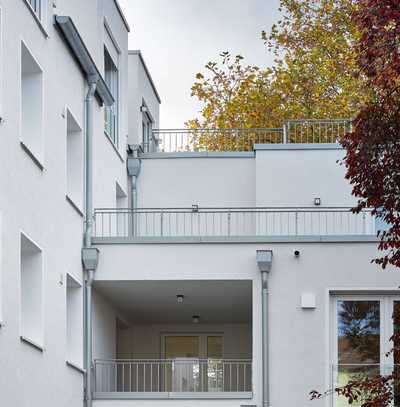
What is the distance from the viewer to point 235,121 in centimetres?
4203

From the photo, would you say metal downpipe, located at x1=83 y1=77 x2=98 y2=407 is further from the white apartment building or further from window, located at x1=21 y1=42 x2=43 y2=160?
window, located at x1=21 y1=42 x2=43 y2=160

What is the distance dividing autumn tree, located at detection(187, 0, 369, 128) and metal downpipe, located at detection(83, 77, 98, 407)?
16.6 metres

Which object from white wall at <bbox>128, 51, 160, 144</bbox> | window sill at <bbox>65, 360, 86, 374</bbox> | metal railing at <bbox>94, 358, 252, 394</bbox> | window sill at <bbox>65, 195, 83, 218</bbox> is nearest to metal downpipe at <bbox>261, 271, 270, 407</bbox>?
metal railing at <bbox>94, 358, 252, 394</bbox>

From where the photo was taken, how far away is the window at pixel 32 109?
20.5m

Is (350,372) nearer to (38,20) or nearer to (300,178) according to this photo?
(300,178)

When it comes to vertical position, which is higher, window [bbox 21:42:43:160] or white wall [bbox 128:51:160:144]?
white wall [bbox 128:51:160:144]

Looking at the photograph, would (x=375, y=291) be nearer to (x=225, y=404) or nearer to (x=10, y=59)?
(x=225, y=404)

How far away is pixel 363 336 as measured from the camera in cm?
2352

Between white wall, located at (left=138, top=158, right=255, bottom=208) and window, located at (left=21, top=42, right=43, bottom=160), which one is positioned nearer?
window, located at (left=21, top=42, right=43, bottom=160)

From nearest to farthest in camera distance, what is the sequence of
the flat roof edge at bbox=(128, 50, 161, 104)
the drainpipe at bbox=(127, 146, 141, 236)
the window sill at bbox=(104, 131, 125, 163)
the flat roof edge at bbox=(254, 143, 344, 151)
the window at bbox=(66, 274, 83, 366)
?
the window at bbox=(66, 274, 83, 366)
the window sill at bbox=(104, 131, 125, 163)
the flat roof edge at bbox=(254, 143, 344, 151)
the drainpipe at bbox=(127, 146, 141, 236)
the flat roof edge at bbox=(128, 50, 161, 104)

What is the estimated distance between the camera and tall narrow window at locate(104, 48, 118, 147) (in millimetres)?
27797

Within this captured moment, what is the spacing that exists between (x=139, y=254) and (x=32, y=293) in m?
4.25

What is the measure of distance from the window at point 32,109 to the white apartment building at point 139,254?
0.9 inches

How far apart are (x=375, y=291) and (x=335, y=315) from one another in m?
0.86
